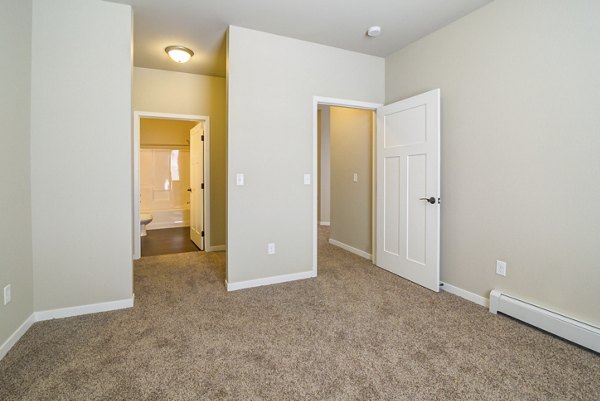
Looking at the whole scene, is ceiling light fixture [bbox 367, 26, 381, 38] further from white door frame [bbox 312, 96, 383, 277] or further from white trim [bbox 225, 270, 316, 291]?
white trim [bbox 225, 270, 316, 291]

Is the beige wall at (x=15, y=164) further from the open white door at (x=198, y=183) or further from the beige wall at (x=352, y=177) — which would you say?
the beige wall at (x=352, y=177)

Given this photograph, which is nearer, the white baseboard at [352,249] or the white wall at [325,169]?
the white baseboard at [352,249]

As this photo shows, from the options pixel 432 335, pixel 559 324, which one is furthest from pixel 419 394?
pixel 559 324

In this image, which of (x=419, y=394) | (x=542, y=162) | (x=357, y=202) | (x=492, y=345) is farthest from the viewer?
(x=357, y=202)

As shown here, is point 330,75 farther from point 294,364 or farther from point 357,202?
point 294,364

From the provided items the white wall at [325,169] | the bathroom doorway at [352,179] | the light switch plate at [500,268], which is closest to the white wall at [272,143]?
the bathroom doorway at [352,179]

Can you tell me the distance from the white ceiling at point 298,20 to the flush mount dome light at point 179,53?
7 cm

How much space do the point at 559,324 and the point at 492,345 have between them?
52 cm

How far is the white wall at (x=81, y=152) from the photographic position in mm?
2318

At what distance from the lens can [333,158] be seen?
485cm

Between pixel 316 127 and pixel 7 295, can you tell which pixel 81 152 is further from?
pixel 316 127

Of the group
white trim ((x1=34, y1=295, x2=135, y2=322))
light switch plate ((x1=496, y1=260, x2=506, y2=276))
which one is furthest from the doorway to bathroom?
white trim ((x1=34, y1=295, x2=135, y2=322))

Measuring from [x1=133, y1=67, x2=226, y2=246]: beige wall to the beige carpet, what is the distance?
2.00 m

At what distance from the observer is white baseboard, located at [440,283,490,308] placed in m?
2.64
